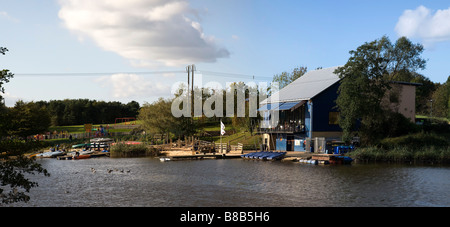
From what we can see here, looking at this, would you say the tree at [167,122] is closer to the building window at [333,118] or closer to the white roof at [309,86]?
the white roof at [309,86]

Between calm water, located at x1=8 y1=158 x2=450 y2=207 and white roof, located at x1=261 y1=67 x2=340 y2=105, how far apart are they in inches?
512

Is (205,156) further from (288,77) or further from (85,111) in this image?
(85,111)

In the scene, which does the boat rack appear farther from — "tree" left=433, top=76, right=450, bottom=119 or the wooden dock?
"tree" left=433, top=76, right=450, bottom=119

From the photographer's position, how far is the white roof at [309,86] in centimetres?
4956

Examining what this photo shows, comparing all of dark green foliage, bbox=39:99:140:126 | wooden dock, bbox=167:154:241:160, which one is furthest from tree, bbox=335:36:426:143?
dark green foliage, bbox=39:99:140:126

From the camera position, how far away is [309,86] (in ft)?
176

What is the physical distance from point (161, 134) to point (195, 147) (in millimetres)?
14496

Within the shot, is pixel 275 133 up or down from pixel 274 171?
up
